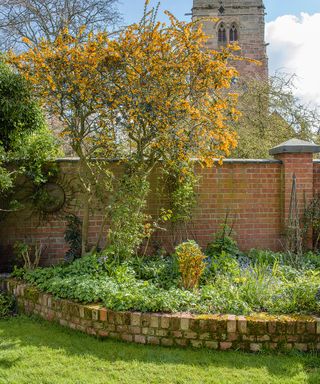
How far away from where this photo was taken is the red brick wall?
746cm

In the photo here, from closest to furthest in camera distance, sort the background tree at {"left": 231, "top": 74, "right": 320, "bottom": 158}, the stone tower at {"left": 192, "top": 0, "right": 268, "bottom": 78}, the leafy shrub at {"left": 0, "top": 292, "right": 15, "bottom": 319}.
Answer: the leafy shrub at {"left": 0, "top": 292, "right": 15, "bottom": 319} → the background tree at {"left": 231, "top": 74, "right": 320, "bottom": 158} → the stone tower at {"left": 192, "top": 0, "right": 268, "bottom": 78}

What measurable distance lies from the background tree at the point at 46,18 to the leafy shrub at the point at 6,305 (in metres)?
11.1

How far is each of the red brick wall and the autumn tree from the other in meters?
1.37

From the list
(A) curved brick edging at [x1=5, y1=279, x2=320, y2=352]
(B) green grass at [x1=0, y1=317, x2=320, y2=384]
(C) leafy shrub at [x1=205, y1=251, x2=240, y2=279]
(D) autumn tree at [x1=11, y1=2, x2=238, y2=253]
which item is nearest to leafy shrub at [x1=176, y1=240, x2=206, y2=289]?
(C) leafy shrub at [x1=205, y1=251, x2=240, y2=279]

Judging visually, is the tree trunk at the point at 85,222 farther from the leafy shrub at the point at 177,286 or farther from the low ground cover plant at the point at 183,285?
the low ground cover plant at the point at 183,285

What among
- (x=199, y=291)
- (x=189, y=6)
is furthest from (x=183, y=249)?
(x=189, y=6)

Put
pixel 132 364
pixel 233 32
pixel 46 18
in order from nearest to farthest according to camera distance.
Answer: pixel 132 364 < pixel 46 18 < pixel 233 32

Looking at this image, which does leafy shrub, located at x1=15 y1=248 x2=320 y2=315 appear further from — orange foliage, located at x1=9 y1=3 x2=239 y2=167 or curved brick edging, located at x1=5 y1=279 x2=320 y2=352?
orange foliage, located at x1=9 y1=3 x2=239 y2=167

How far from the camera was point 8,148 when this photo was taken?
6664 millimetres

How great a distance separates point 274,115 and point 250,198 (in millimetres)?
6147

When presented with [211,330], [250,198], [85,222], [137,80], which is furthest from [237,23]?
[211,330]

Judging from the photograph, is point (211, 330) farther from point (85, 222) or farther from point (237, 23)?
point (237, 23)

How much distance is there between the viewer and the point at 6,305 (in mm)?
5457

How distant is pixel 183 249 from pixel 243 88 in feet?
34.1
